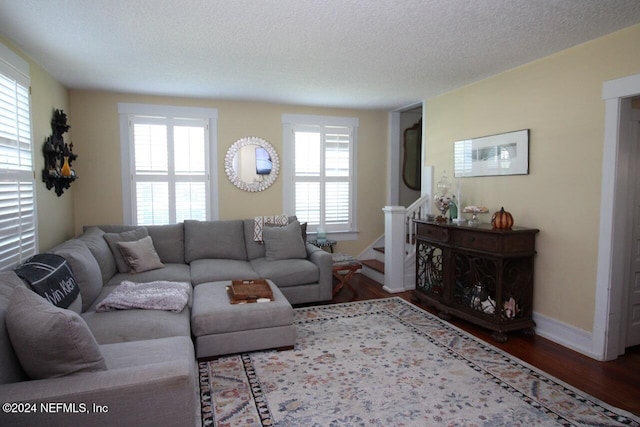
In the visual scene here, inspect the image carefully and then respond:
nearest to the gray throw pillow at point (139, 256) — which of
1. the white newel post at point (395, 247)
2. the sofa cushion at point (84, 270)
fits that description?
the sofa cushion at point (84, 270)

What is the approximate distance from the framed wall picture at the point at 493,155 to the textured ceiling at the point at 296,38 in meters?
0.66

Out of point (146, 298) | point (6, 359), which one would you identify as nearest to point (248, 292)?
point (146, 298)

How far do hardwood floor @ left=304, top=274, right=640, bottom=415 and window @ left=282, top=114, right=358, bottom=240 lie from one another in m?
2.49

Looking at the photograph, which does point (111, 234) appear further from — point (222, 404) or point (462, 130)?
point (462, 130)

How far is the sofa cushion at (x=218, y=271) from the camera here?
12.6 ft

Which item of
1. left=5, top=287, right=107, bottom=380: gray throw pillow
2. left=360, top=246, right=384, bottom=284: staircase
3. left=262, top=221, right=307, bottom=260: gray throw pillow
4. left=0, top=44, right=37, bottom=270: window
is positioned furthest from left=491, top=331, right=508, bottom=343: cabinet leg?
left=0, top=44, right=37, bottom=270: window

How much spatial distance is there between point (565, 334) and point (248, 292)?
106 inches

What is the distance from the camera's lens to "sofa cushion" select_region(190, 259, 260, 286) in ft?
12.6

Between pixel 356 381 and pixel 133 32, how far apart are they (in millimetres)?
2948

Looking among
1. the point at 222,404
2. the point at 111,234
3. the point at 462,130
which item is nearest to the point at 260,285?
the point at 222,404

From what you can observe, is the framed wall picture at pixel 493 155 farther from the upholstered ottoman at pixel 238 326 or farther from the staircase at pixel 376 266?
the upholstered ottoman at pixel 238 326

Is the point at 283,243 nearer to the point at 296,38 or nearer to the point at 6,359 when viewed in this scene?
the point at 296,38

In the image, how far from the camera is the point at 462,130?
14.1ft

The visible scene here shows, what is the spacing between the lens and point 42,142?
3473 mm
